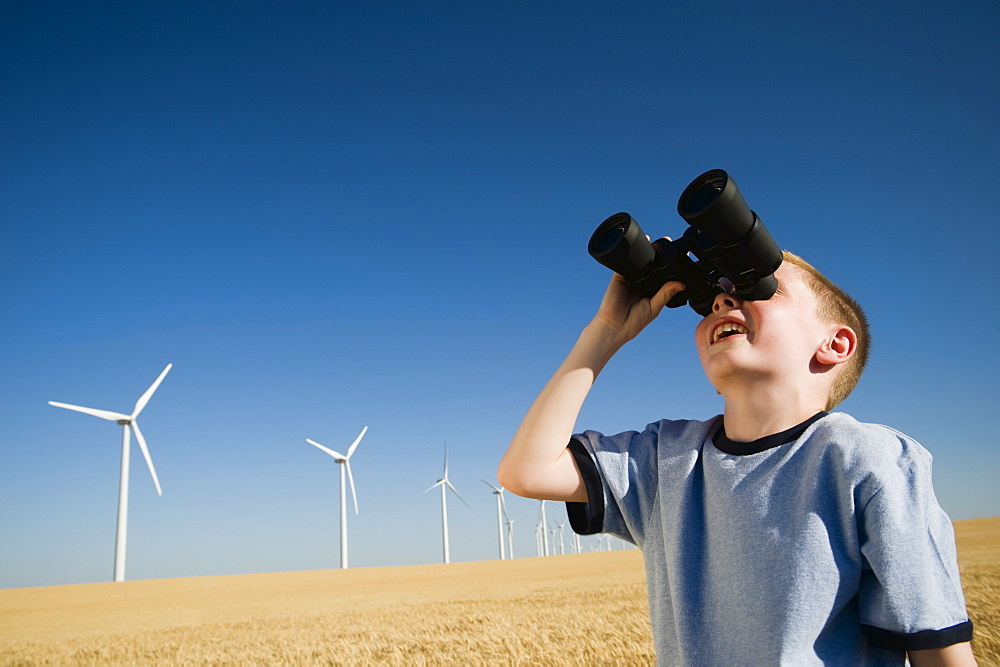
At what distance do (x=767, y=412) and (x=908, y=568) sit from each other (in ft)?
1.81

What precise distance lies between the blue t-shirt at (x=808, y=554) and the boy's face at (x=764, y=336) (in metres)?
0.19

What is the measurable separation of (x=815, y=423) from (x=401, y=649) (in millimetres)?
6282

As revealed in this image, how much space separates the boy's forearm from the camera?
217cm

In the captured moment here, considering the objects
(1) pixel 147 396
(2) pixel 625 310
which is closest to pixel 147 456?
(1) pixel 147 396

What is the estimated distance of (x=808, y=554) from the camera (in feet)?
5.57

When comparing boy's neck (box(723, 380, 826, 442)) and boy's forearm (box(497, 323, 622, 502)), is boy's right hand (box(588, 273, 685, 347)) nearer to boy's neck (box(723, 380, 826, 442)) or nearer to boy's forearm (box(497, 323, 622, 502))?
boy's forearm (box(497, 323, 622, 502))

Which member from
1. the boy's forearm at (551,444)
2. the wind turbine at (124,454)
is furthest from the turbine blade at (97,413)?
the boy's forearm at (551,444)

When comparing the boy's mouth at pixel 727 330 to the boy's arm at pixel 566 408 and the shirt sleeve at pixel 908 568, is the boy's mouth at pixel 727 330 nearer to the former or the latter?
the boy's arm at pixel 566 408

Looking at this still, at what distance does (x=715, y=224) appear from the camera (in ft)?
6.83

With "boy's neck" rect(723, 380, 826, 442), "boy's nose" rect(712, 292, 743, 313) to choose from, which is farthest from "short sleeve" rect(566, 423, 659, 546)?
"boy's nose" rect(712, 292, 743, 313)

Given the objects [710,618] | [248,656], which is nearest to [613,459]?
[710,618]

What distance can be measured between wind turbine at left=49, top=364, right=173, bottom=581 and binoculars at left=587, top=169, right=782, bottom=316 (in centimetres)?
3068

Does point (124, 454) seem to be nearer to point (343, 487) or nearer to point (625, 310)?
point (343, 487)

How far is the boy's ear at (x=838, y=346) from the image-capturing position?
7.07ft
